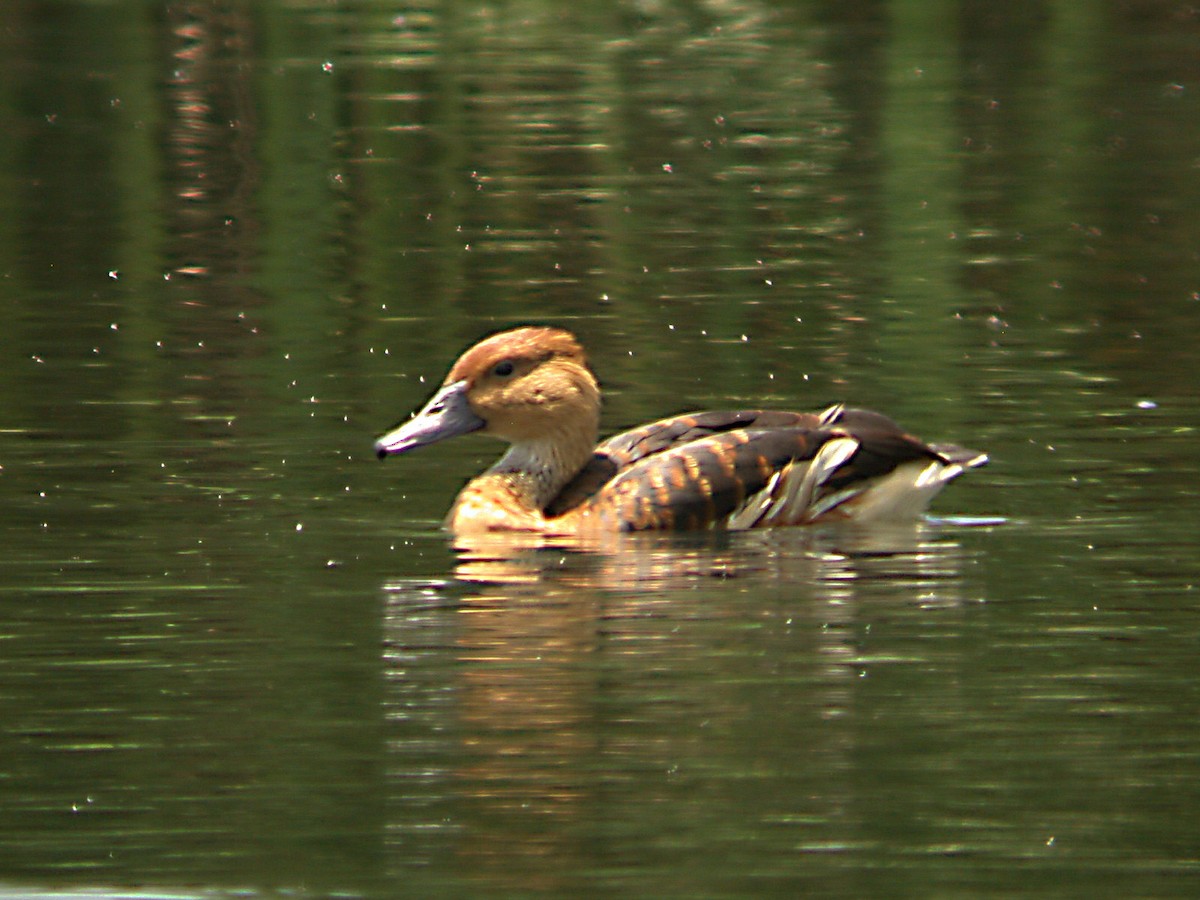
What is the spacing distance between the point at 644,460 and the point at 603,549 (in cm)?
65

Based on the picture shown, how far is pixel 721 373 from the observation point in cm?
1535

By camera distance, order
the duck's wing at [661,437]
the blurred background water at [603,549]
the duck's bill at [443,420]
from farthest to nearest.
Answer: the duck's bill at [443,420]
the duck's wing at [661,437]
the blurred background water at [603,549]

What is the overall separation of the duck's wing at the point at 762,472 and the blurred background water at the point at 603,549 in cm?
24

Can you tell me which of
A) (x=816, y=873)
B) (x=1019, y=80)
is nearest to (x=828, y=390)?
(x=816, y=873)

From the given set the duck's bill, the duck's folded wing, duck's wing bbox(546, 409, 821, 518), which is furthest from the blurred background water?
duck's wing bbox(546, 409, 821, 518)

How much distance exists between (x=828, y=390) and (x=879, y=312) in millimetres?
2709

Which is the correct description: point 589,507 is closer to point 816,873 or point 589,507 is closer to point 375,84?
point 816,873

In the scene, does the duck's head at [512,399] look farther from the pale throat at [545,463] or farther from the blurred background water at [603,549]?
the blurred background water at [603,549]

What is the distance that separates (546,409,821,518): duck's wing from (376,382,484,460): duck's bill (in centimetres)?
54

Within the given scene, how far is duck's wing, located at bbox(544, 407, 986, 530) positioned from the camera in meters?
11.8

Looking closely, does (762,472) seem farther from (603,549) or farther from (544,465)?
(544,465)

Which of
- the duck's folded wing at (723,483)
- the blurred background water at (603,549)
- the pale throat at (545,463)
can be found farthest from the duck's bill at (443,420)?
the duck's folded wing at (723,483)

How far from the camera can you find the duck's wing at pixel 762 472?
11844 millimetres

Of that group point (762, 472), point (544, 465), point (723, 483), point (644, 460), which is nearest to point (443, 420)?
point (544, 465)
